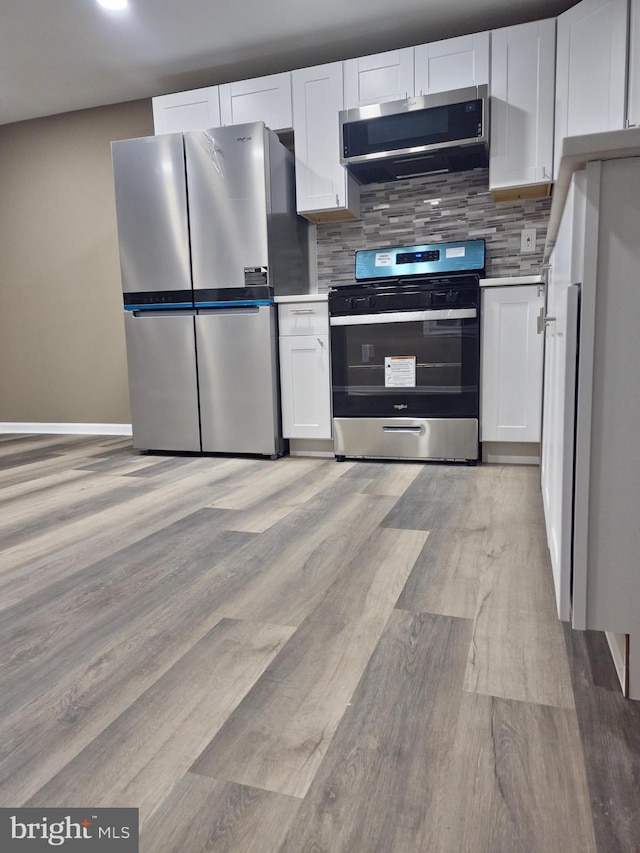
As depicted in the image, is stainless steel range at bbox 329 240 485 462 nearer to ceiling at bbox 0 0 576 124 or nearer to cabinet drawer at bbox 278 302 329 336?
cabinet drawer at bbox 278 302 329 336

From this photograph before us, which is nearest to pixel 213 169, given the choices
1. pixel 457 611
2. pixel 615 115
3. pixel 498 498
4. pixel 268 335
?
pixel 268 335

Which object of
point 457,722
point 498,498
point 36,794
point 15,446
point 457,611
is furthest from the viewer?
point 15,446

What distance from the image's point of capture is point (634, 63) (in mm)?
2418

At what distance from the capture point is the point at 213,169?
2.95 meters

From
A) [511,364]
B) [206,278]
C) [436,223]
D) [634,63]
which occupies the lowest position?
[511,364]

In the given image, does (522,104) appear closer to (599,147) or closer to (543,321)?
(543,321)

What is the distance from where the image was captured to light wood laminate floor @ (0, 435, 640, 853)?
720 mm

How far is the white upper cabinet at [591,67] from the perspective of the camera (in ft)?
8.11

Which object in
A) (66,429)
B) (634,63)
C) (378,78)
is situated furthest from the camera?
(66,429)

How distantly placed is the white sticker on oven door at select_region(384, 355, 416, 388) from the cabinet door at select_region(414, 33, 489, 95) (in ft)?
4.20

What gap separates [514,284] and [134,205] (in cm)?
200

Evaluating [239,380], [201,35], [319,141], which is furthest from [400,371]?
[201,35]

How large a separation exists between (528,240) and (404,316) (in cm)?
90

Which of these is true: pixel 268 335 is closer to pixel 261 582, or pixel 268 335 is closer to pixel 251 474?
pixel 251 474
